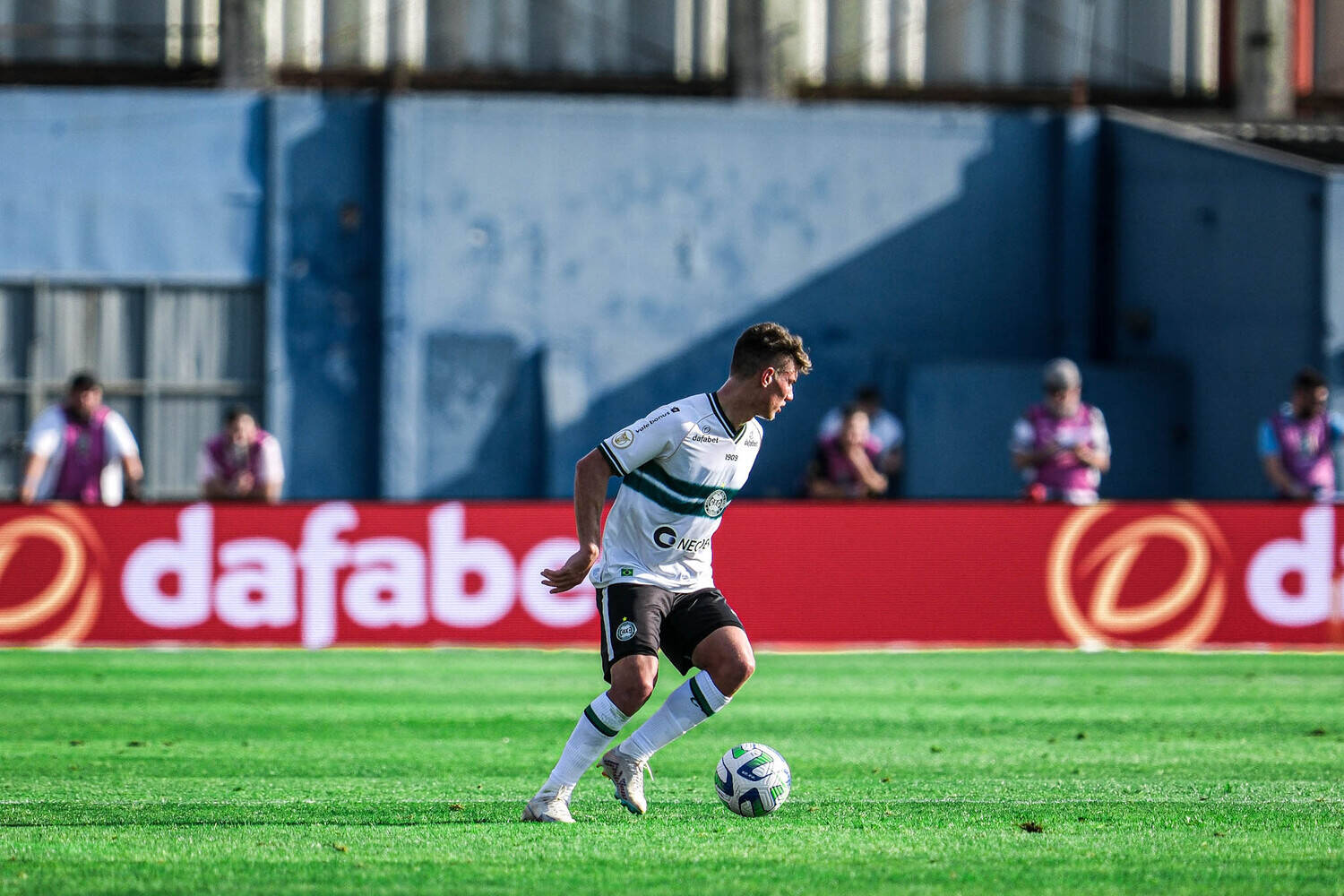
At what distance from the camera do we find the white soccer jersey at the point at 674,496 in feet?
24.8

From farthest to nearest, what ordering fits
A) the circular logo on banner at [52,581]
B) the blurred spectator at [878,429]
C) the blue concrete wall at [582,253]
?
the blue concrete wall at [582,253]
the blurred spectator at [878,429]
the circular logo on banner at [52,581]

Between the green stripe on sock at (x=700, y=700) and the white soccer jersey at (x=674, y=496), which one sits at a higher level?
the white soccer jersey at (x=674, y=496)

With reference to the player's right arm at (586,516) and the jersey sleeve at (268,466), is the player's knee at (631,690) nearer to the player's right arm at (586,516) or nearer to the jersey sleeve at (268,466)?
the player's right arm at (586,516)

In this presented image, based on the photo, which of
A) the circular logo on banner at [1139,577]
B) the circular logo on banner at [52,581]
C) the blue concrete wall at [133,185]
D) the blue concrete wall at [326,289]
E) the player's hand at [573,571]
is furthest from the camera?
the blue concrete wall at [326,289]

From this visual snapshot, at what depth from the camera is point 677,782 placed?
28.8ft

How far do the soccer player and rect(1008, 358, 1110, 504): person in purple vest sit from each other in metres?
9.62

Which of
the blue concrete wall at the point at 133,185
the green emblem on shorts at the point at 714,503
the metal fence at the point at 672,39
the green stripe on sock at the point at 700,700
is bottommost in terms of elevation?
the green stripe on sock at the point at 700,700

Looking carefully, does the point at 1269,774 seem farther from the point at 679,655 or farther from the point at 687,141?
the point at 687,141

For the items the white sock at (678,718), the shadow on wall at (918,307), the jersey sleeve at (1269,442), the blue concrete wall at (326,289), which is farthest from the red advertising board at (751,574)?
the blue concrete wall at (326,289)

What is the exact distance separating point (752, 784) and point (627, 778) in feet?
1.63

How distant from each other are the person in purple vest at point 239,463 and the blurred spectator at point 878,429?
5.72 metres

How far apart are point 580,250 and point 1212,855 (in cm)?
1851

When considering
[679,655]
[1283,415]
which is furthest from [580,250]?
[679,655]

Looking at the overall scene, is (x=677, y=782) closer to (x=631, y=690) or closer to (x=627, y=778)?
(x=627, y=778)
